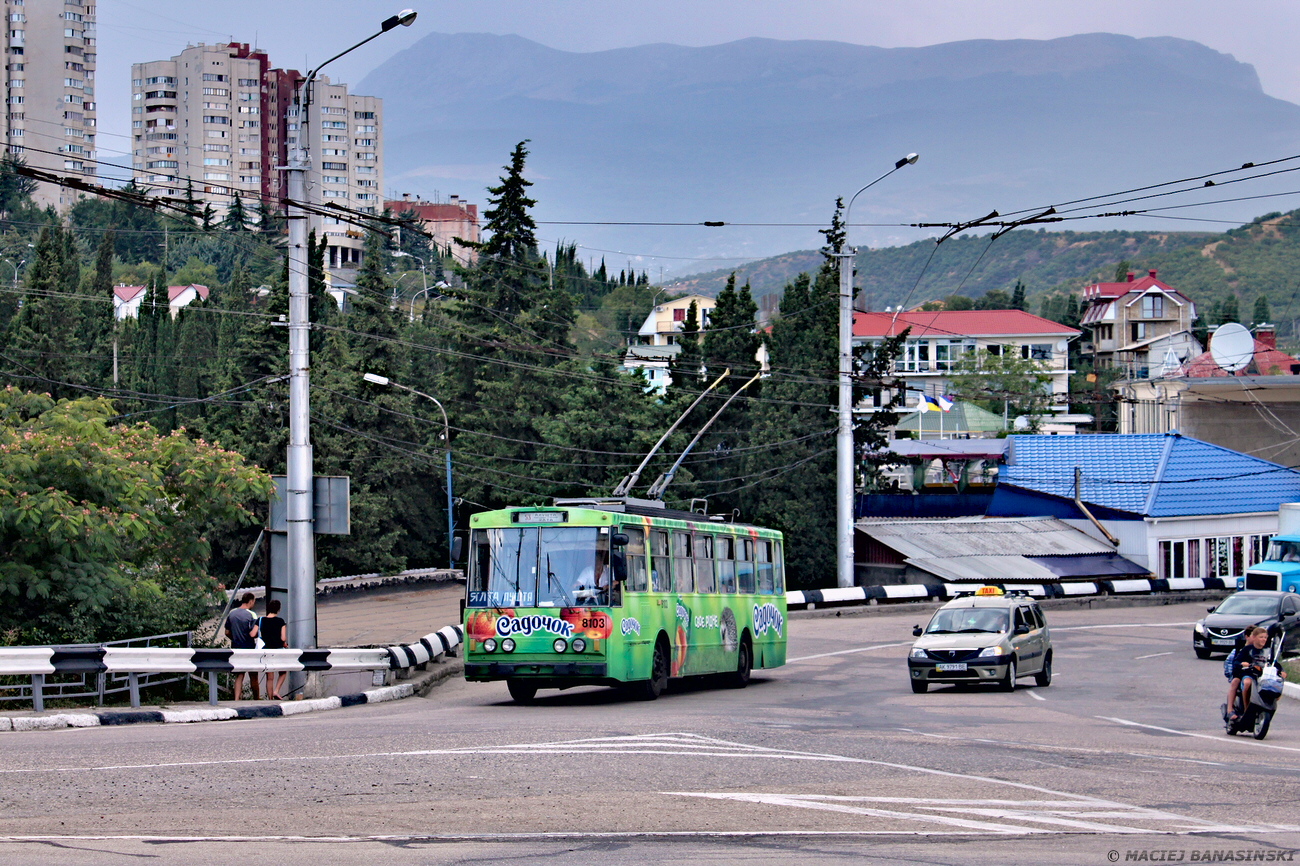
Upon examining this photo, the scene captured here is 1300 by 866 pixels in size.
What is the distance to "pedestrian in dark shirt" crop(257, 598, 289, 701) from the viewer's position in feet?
65.8

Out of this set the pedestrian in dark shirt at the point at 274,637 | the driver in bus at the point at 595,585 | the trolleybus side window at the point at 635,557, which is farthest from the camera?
the pedestrian in dark shirt at the point at 274,637

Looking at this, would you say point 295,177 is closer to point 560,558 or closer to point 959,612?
point 560,558

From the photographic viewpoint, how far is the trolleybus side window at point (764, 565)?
85.7 ft

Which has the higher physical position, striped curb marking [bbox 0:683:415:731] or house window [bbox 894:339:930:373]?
house window [bbox 894:339:930:373]

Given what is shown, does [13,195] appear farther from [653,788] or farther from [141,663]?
[653,788]

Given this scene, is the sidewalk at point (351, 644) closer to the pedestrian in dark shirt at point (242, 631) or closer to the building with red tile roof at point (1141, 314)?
the pedestrian in dark shirt at point (242, 631)

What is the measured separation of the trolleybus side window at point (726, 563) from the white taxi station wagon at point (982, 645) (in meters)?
3.30

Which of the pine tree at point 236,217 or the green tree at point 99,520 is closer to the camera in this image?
the green tree at point 99,520

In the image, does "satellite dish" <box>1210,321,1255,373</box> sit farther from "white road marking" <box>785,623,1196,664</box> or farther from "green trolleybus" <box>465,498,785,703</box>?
"green trolleybus" <box>465,498,785,703</box>

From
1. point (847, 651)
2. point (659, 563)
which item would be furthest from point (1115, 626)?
point (659, 563)

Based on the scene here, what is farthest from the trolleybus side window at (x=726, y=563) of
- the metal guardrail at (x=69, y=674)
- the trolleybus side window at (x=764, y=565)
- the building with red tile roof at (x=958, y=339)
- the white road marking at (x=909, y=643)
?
the building with red tile roof at (x=958, y=339)

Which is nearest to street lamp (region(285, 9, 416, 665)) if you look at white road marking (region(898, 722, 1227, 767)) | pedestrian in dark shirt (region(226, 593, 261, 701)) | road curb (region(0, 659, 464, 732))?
pedestrian in dark shirt (region(226, 593, 261, 701))

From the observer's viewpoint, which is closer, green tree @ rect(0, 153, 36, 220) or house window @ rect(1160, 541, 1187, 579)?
house window @ rect(1160, 541, 1187, 579)

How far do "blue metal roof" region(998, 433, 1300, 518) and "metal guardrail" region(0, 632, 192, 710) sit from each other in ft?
163
